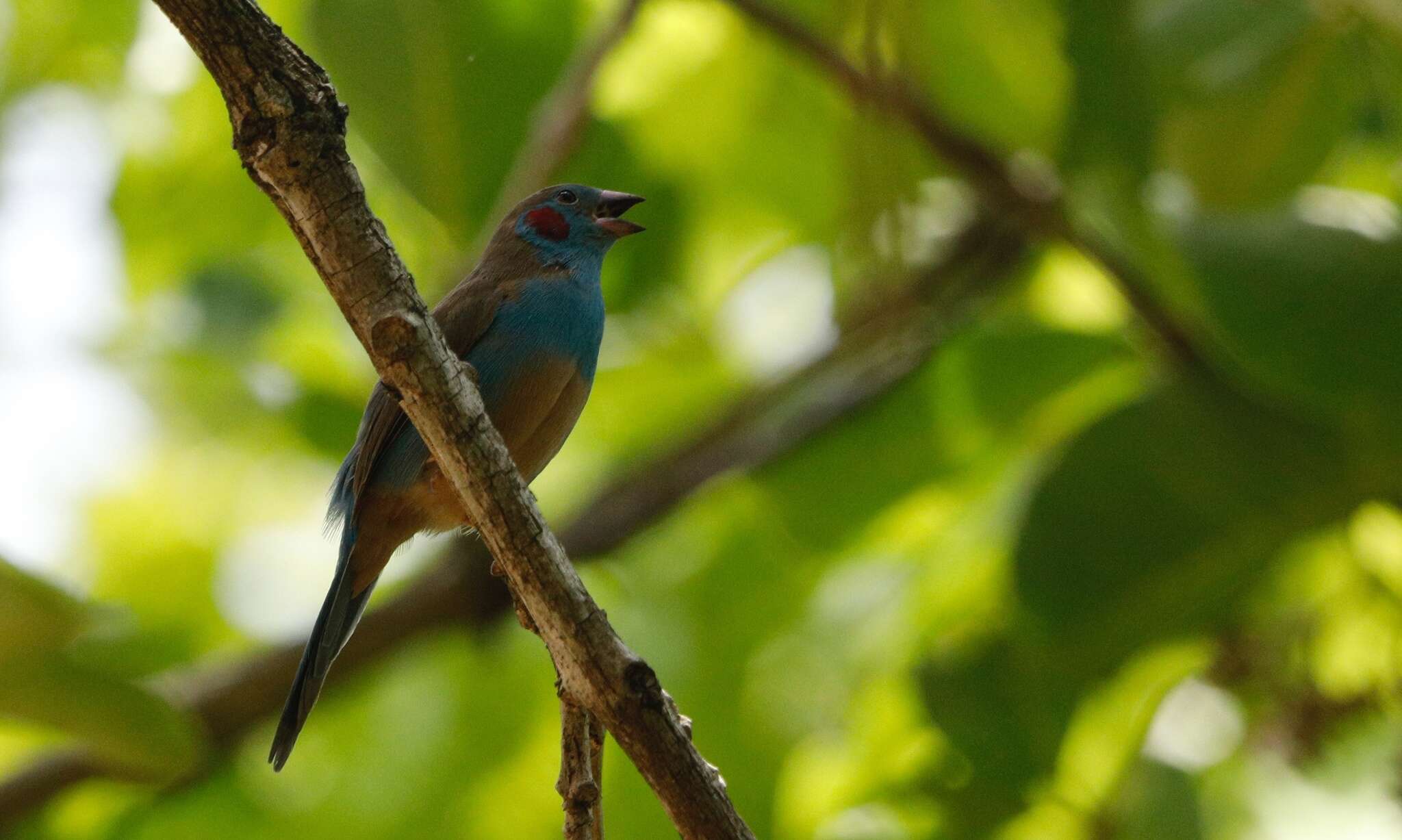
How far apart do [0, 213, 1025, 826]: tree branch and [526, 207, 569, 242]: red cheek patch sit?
0.97 meters

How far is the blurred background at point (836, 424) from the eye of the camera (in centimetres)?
353

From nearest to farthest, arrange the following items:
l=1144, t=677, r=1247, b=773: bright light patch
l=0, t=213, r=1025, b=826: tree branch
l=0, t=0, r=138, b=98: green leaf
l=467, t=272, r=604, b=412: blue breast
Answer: l=467, t=272, r=604, b=412: blue breast < l=0, t=213, r=1025, b=826: tree branch < l=0, t=0, r=138, b=98: green leaf < l=1144, t=677, r=1247, b=773: bright light patch

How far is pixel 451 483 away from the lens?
2199mm

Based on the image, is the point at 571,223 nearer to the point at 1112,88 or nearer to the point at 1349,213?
the point at 1112,88

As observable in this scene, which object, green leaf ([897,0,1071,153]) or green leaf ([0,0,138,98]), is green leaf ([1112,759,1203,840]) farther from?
green leaf ([0,0,138,98])

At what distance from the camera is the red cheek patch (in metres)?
4.09

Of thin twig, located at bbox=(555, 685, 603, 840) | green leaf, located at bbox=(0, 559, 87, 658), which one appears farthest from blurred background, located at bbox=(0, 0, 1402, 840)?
thin twig, located at bbox=(555, 685, 603, 840)

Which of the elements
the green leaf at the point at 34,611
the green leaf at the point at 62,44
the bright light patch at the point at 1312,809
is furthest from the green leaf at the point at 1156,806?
the green leaf at the point at 62,44

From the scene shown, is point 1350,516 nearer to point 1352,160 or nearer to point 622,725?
point 622,725

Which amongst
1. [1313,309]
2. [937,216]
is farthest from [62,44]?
[1313,309]

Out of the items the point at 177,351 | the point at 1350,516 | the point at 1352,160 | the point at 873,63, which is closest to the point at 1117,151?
the point at 873,63

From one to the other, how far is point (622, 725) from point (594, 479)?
4.14m

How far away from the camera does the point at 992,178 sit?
4.53 meters

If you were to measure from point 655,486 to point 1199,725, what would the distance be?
2.19 metres
